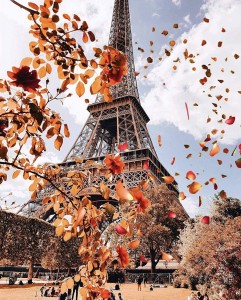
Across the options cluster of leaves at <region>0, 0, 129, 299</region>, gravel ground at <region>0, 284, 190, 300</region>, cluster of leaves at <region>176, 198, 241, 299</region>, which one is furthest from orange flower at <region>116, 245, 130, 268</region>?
gravel ground at <region>0, 284, 190, 300</region>

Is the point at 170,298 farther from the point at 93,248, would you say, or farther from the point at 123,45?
the point at 123,45

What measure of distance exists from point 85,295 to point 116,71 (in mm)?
2116

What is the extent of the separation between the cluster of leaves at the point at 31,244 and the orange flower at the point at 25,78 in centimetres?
2801

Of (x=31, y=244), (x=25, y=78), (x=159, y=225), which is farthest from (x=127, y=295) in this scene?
(x=25, y=78)

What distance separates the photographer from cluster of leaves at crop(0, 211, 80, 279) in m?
27.5

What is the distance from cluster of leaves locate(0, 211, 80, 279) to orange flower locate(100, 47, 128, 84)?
2808cm

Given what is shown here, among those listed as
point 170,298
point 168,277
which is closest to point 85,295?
point 170,298

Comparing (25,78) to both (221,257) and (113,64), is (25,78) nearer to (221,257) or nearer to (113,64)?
(113,64)

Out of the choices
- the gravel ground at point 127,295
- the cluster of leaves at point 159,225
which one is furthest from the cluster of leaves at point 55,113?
the cluster of leaves at point 159,225

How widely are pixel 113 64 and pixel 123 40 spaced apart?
206 feet

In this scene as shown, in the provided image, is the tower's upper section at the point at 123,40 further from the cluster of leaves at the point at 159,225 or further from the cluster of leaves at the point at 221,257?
the cluster of leaves at the point at 221,257

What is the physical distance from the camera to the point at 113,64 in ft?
7.95

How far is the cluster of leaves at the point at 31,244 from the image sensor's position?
27.5 metres

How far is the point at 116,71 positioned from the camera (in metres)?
2.47
